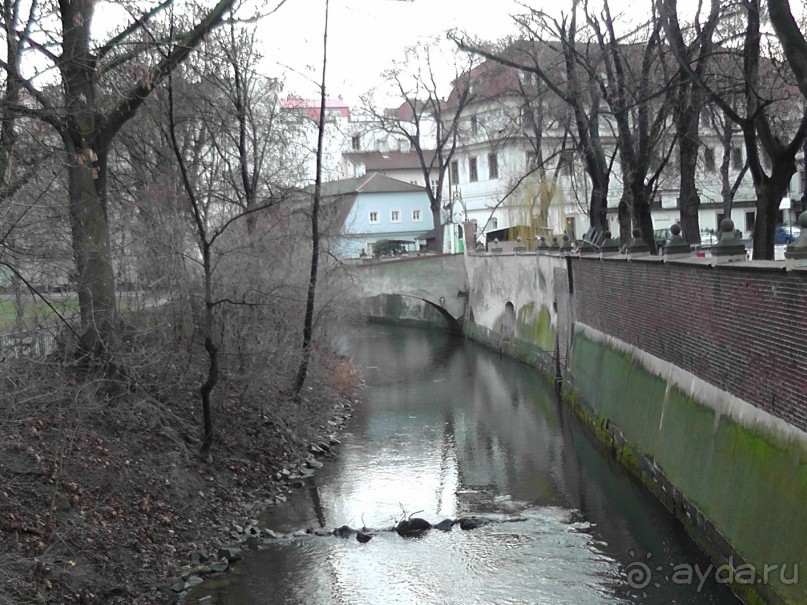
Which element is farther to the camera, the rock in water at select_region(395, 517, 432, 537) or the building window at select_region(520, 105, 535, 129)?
the building window at select_region(520, 105, 535, 129)

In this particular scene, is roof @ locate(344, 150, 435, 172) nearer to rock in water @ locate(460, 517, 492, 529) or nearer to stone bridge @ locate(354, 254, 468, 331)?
stone bridge @ locate(354, 254, 468, 331)

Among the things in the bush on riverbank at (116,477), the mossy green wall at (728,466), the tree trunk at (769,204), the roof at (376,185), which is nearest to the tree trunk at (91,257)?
the bush on riverbank at (116,477)

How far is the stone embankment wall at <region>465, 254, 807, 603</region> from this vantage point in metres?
9.40

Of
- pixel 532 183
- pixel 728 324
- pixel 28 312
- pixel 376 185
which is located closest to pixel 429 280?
pixel 532 183

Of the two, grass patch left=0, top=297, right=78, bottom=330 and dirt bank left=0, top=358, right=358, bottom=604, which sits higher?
grass patch left=0, top=297, right=78, bottom=330

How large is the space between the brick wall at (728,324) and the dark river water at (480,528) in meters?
2.27

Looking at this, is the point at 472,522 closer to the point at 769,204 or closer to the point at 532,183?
the point at 769,204

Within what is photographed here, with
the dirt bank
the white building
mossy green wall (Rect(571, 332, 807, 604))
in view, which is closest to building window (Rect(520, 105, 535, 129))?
the white building

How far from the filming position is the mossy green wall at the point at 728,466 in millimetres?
8992

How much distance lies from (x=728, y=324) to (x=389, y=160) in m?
61.4

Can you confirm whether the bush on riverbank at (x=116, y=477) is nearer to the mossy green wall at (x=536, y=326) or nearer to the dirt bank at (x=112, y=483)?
the dirt bank at (x=112, y=483)

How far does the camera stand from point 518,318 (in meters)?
32.7

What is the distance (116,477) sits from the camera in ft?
39.8

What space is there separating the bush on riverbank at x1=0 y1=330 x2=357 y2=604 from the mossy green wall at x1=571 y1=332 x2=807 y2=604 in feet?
20.9
